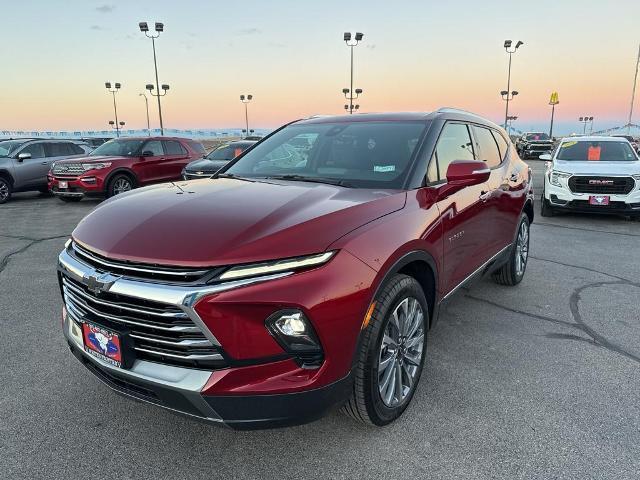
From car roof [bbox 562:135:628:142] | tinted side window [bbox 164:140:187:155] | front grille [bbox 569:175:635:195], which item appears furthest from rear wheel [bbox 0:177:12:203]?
car roof [bbox 562:135:628:142]

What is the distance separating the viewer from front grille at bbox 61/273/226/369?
2037 millimetres

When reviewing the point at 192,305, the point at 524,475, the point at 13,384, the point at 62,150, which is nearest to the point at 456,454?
the point at 524,475

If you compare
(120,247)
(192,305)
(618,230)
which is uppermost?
(120,247)

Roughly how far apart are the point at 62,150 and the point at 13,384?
12983 mm

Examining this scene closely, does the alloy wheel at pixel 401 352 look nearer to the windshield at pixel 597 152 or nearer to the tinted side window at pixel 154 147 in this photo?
the windshield at pixel 597 152

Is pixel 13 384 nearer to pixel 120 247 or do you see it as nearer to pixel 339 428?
pixel 120 247

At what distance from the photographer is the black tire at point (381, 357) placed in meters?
2.37

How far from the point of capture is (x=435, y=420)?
9.18 feet

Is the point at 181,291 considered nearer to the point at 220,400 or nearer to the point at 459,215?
the point at 220,400

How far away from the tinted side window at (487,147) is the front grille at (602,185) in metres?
5.71

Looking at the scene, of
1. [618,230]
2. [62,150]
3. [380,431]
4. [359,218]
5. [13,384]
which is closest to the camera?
[359,218]

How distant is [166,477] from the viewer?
92.1 inches

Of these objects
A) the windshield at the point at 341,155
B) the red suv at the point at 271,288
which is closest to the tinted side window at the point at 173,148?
the windshield at the point at 341,155

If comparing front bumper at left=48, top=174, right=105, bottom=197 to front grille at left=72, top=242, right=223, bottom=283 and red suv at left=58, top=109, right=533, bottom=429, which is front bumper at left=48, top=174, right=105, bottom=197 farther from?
front grille at left=72, top=242, right=223, bottom=283
